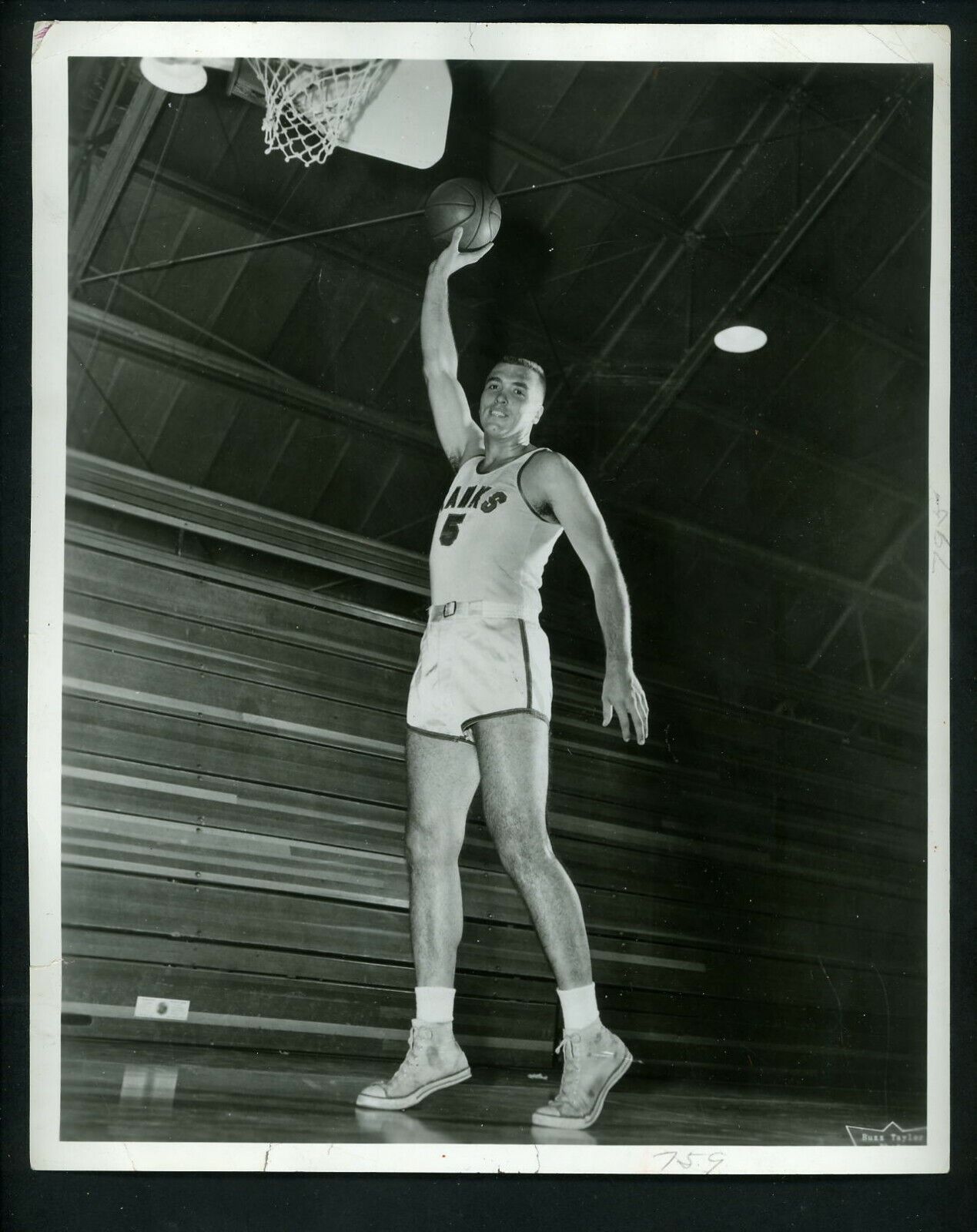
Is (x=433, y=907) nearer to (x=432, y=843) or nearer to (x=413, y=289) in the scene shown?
(x=432, y=843)

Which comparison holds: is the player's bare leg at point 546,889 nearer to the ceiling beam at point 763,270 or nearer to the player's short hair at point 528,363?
the ceiling beam at point 763,270

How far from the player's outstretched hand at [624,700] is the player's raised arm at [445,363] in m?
0.61

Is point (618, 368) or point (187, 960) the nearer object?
point (187, 960)

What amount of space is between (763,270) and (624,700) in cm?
106

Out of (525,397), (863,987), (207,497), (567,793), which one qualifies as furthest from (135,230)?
(863,987)

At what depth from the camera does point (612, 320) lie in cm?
266

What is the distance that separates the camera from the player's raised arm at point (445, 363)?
8.50 feet

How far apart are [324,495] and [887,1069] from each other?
1.81 meters

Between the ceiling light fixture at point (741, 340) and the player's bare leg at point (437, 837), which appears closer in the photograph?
the player's bare leg at point (437, 837)

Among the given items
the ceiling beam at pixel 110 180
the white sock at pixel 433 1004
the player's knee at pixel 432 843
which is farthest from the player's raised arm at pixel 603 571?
the ceiling beam at pixel 110 180

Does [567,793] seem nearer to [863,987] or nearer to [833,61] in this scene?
[863,987]

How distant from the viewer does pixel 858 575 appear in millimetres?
2611

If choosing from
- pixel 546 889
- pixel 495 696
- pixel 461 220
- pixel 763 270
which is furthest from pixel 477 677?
pixel 763 270

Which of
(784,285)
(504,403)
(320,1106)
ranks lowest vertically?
(320,1106)
